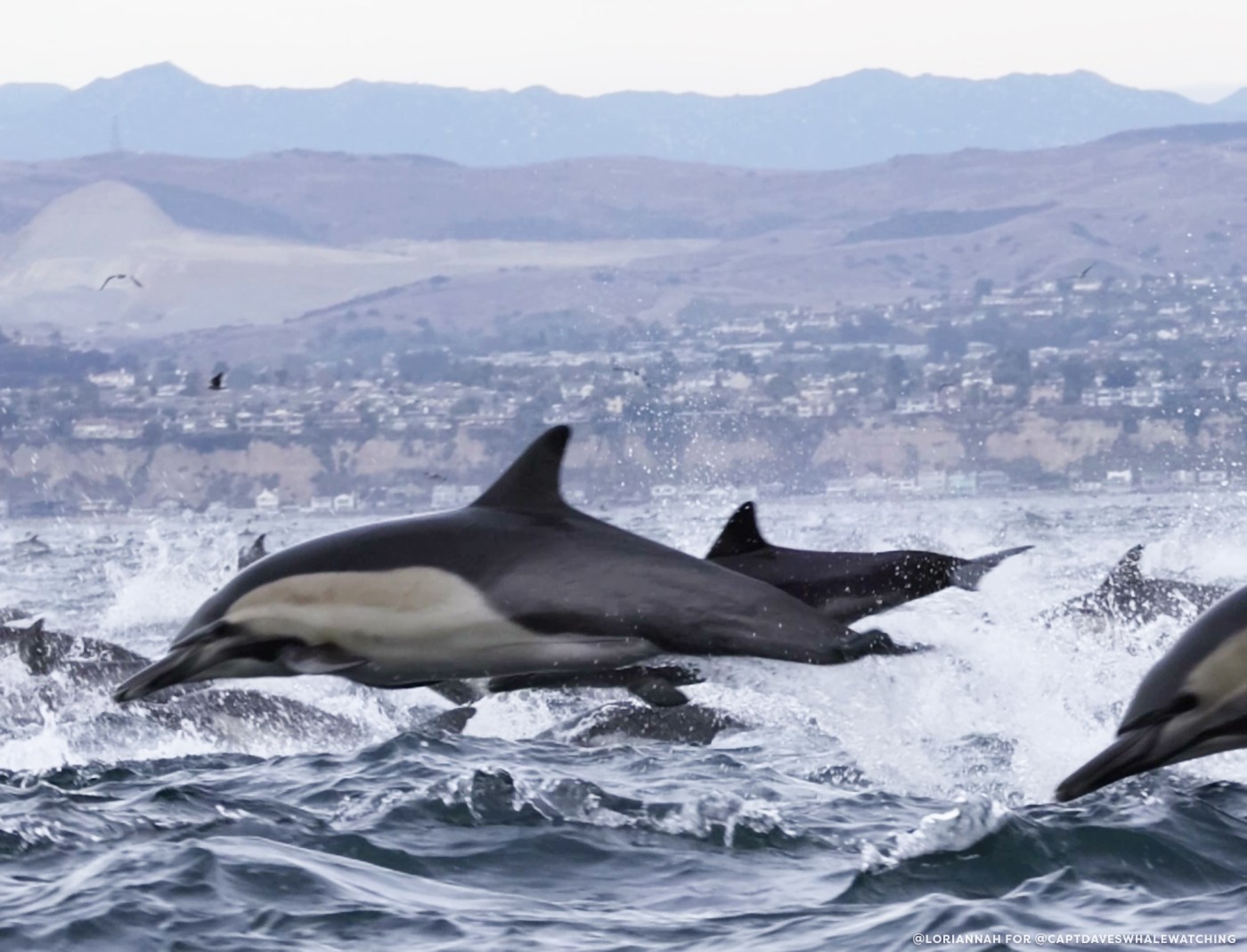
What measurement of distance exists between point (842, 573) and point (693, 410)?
384 feet

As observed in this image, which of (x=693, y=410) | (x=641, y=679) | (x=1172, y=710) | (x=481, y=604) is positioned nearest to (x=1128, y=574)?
(x=641, y=679)

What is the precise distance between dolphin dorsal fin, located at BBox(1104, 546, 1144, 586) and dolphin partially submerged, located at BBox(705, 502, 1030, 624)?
24.5ft

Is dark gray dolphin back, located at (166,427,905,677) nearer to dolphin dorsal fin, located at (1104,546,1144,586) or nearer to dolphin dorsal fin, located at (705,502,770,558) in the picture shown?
dolphin dorsal fin, located at (705,502,770,558)

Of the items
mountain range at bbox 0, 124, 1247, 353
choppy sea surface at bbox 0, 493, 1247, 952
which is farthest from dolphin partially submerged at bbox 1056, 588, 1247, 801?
mountain range at bbox 0, 124, 1247, 353

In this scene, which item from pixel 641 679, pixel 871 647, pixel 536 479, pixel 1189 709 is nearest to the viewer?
pixel 1189 709

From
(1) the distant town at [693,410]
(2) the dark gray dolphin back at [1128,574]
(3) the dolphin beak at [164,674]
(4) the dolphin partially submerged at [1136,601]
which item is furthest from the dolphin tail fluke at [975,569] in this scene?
(1) the distant town at [693,410]

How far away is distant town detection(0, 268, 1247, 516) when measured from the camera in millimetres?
104688

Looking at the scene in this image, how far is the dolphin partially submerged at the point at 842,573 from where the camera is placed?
918cm

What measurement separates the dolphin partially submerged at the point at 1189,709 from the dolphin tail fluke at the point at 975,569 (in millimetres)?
1475

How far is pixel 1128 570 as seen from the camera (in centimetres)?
1642

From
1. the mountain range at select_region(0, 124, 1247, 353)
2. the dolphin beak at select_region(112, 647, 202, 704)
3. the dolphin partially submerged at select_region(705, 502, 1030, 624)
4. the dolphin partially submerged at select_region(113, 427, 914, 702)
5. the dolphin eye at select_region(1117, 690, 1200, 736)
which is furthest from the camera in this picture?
the mountain range at select_region(0, 124, 1247, 353)

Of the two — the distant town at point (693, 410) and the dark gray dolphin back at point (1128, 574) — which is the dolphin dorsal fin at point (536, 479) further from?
the distant town at point (693, 410)

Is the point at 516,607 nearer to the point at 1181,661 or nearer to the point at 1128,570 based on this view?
the point at 1181,661

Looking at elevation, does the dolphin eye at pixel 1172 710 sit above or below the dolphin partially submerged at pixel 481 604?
below
